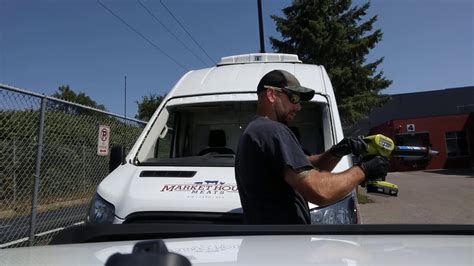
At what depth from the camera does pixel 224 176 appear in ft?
13.5

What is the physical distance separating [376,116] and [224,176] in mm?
56197

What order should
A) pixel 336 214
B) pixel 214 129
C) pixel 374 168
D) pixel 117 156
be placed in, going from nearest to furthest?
pixel 374 168, pixel 336 214, pixel 117 156, pixel 214 129

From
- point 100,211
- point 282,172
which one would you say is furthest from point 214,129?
point 282,172

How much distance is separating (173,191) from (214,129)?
2673mm

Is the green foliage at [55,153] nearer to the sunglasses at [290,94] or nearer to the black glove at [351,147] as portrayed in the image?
the sunglasses at [290,94]

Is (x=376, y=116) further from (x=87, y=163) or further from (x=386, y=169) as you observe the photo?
(x=386, y=169)

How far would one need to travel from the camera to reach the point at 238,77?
17.4 ft

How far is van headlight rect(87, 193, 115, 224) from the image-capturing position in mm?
3826

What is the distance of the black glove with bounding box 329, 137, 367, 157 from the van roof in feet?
6.01

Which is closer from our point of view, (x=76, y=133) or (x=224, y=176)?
(x=224, y=176)

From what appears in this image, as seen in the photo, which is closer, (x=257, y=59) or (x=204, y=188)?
(x=204, y=188)

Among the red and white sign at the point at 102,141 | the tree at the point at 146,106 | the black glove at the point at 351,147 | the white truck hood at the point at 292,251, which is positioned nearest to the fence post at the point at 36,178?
the red and white sign at the point at 102,141

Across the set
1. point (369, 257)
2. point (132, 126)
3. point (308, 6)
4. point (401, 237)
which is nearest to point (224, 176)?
point (401, 237)

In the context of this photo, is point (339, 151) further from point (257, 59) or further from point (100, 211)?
point (257, 59)
